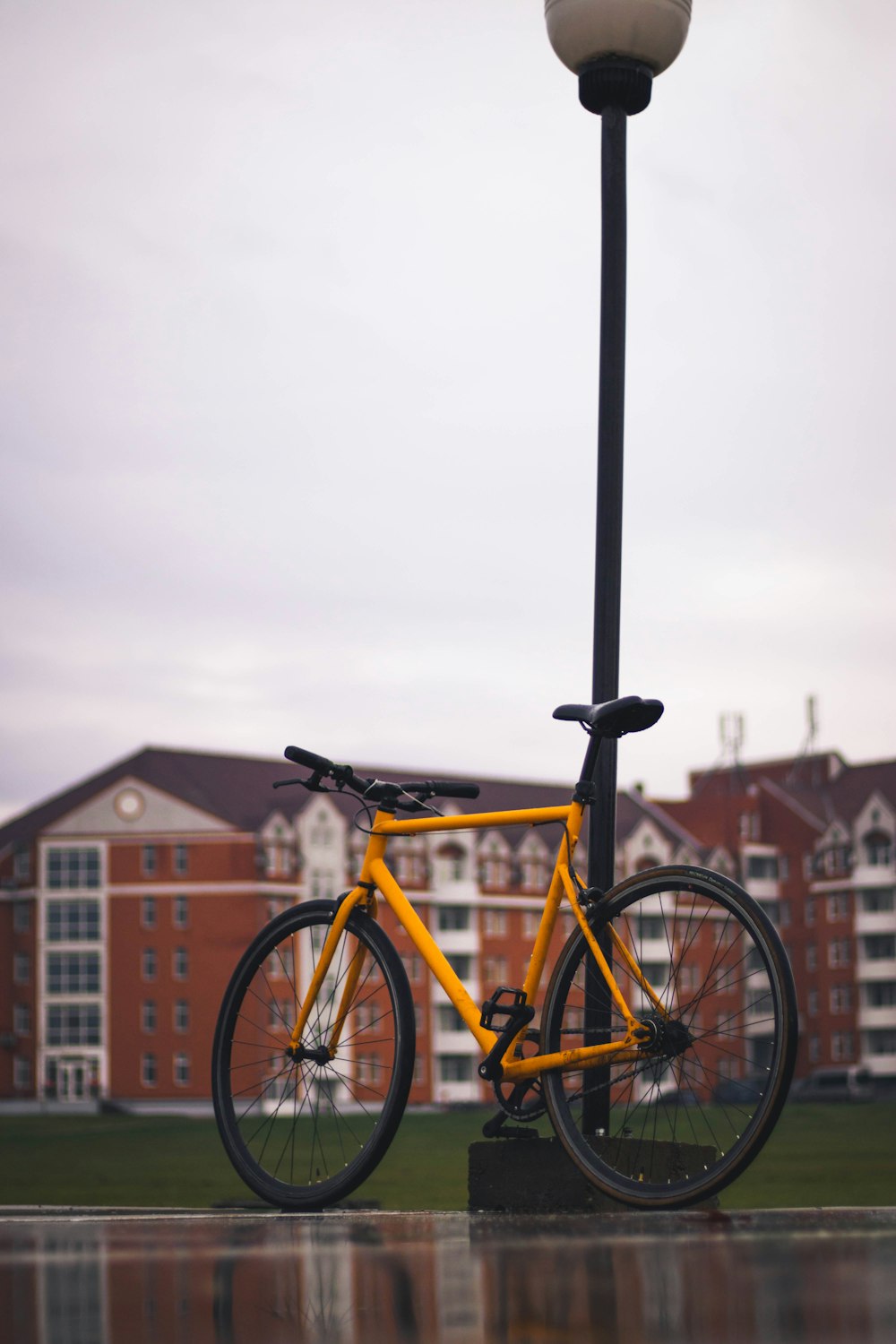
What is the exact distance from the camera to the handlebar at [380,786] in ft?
16.1

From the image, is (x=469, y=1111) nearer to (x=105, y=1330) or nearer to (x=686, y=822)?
(x=686, y=822)

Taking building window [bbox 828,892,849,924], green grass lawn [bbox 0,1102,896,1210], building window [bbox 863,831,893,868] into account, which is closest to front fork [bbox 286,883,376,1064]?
green grass lawn [bbox 0,1102,896,1210]

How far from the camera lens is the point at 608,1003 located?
4406 mm

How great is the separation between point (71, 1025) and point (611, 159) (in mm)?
74292

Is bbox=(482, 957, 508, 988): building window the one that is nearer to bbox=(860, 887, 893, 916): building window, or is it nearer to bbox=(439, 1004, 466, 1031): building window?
bbox=(439, 1004, 466, 1031): building window

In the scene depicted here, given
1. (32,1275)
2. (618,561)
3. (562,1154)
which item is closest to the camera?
(32,1275)

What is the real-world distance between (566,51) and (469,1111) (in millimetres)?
77806

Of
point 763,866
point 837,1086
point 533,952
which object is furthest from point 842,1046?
point 533,952

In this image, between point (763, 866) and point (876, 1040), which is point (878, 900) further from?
point (876, 1040)

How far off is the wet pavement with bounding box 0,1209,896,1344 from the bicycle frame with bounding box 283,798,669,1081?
1.37 ft

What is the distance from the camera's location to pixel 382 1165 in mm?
43594

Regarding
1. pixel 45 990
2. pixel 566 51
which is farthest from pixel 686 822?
pixel 566 51

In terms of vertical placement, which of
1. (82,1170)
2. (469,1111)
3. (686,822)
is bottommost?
(469,1111)

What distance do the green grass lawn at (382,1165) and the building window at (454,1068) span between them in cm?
1037
